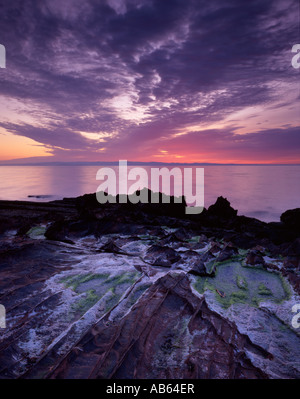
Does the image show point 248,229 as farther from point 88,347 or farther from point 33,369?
point 33,369

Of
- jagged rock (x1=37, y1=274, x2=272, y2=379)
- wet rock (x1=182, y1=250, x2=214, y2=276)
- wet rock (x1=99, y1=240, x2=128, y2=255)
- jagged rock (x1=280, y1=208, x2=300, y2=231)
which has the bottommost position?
jagged rock (x1=37, y1=274, x2=272, y2=379)

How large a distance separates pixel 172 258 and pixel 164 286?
1565 mm

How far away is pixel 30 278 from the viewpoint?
16.5ft

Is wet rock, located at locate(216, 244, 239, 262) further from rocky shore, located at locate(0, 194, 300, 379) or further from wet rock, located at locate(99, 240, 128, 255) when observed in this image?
wet rock, located at locate(99, 240, 128, 255)

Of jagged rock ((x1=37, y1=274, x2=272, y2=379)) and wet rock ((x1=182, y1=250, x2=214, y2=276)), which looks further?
wet rock ((x1=182, y1=250, x2=214, y2=276))

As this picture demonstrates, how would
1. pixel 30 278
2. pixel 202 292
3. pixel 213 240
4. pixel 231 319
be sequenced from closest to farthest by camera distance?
1. pixel 231 319
2. pixel 202 292
3. pixel 30 278
4. pixel 213 240

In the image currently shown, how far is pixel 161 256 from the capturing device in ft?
21.0

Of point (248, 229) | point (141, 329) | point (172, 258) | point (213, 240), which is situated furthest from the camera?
point (248, 229)

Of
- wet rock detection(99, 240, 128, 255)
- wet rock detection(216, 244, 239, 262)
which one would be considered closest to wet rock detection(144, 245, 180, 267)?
wet rock detection(99, 240, 128, 255)

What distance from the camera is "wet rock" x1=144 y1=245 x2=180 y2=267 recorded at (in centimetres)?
599

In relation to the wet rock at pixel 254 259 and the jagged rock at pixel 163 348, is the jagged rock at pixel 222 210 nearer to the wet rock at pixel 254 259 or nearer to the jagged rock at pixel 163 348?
the wet rock at pixel 254 259

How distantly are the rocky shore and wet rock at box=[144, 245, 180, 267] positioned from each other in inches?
1.3

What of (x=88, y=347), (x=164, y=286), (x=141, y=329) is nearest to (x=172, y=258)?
(x=164, y=286)

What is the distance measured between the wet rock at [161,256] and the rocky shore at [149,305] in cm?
3
